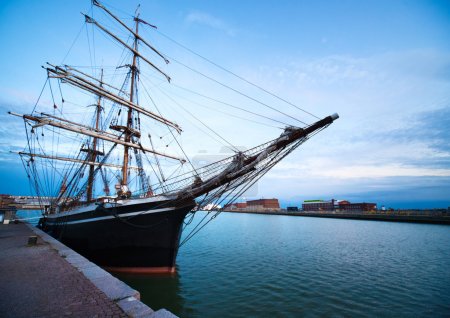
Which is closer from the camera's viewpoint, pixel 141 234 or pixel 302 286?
pixel 302 286

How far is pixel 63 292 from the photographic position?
4.30m

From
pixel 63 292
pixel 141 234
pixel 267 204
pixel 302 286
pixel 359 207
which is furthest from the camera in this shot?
pixel 267 204

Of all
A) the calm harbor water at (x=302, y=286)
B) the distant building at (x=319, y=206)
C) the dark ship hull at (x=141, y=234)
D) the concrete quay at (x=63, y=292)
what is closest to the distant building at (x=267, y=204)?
the distant building at (x=319, y=206)

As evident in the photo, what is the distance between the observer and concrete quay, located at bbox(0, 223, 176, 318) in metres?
3.50

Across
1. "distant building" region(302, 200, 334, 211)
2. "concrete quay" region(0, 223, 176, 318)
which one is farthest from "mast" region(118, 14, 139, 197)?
"distant building" region(302, 200, 334, 211)

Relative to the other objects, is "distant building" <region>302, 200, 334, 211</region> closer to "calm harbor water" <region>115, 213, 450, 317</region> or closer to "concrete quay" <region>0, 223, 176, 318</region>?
"calm harbor water" <region>115, 213, 450, 317</region>

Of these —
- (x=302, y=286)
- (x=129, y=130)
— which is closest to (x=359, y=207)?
(x=302, y=286)

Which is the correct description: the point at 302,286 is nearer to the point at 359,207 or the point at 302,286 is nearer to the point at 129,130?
the point at 129,130

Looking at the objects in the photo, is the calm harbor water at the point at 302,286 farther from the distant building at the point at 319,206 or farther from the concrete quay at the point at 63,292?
the distant building at the point at 319,206

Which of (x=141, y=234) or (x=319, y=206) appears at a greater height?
(x=141, y=234)

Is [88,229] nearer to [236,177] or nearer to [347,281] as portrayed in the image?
[236,177]

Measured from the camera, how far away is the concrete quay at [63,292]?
350 cm

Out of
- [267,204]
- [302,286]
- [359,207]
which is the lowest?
[302,286]

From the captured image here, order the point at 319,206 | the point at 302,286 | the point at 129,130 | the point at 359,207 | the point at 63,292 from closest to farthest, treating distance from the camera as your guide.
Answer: the point at 63,292
the point at 302,286
the point at 129,130
the point at 359,207
the point at 319,206
